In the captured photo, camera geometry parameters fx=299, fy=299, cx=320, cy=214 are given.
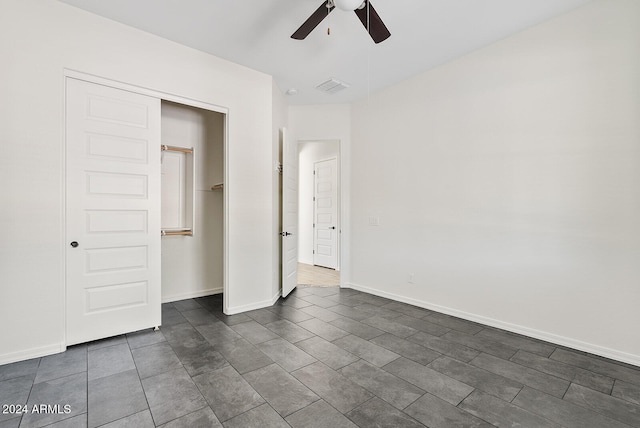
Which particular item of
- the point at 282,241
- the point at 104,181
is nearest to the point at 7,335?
the point at 104,181

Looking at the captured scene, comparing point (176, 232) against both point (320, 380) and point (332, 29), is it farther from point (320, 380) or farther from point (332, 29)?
point (332, 29)

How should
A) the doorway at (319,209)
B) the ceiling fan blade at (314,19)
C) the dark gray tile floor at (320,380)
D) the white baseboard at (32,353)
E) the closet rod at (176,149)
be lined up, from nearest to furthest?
the dark gray tile floor at (320,380) → the ceiling fan blade at (314,19) → the white baseboard at (32,353) → the closet rod at (176,149) → the doorway at (319,209)

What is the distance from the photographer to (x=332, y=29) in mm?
2965

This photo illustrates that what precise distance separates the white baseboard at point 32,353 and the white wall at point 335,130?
11.5 ft

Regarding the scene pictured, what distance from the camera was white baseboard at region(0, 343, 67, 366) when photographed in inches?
93.0

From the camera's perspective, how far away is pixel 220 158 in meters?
4.38

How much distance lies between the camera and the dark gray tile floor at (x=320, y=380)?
1.77 meters

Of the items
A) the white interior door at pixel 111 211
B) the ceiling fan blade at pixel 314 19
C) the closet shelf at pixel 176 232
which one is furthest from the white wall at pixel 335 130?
the ceiling fan blade at pixel 314 19

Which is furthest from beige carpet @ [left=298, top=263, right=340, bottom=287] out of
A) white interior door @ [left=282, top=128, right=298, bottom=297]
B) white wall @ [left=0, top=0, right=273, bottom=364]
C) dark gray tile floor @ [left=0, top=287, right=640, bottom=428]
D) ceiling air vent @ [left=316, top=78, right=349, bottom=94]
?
white wall @ [left=0, top=0, right=273, bottom=364]

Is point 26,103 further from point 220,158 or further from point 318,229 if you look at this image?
point 318,229

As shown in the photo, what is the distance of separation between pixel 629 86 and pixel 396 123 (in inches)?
91.7

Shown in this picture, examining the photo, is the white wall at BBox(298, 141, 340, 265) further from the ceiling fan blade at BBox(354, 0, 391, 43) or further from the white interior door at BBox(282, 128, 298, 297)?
the ceiling fan blade at BBox(354, 0, 391, 43)

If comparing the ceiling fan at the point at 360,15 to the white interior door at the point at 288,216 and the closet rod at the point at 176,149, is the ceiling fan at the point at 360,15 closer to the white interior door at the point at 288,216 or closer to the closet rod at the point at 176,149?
the white interior door at the point at 288,216

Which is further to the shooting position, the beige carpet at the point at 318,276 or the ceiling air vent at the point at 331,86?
the beige carpet at the point at 318,276
